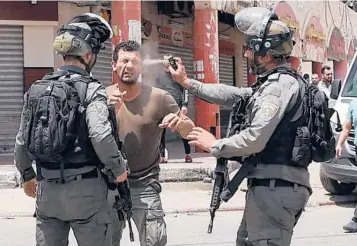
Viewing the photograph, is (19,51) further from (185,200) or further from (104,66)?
(185,200)

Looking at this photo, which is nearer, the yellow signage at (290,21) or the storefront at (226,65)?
the yellow signage at (290,21)

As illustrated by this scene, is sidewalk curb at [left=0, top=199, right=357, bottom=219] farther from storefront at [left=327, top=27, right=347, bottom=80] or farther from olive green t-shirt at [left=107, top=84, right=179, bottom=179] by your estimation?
storefront at [left=327, top=27, right=347, bottom=80]

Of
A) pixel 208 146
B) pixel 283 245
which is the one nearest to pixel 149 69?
pixel 208 146

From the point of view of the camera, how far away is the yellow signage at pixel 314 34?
2388cm

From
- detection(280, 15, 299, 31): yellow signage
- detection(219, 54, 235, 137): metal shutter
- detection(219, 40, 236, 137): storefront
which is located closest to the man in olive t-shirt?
detection(280, 15, 299, 31): yellow signage

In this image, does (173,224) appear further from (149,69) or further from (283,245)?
(283,245)

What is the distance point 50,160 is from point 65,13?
10989 millimetres

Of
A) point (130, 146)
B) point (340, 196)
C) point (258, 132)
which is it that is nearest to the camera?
point (258, 132)

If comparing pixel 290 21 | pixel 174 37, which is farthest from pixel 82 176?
pixel 290 21

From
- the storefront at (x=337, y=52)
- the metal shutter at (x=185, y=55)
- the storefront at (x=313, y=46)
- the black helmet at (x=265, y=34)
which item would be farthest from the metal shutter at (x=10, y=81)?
the storefront at (x=337, y=52)

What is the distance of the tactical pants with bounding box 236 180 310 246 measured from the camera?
12.4 feet

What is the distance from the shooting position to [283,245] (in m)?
3.80

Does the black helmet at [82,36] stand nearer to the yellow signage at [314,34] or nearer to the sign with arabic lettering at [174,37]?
the sign with arabic lettering at [174,37]

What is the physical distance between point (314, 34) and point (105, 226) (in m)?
21.8
